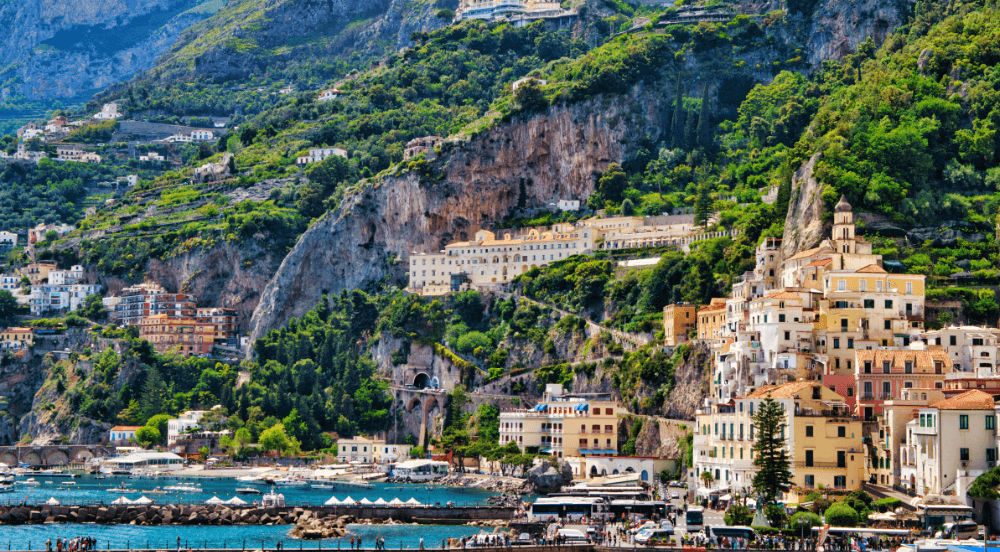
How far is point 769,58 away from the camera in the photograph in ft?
562

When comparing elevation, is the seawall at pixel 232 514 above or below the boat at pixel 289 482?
below

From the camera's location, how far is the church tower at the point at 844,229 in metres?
100

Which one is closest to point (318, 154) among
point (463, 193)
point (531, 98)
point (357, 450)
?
point (463, 193)

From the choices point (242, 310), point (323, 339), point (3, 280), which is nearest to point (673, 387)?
point (323, 339)

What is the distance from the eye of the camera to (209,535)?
85.1m

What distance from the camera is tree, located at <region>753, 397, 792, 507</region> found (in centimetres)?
7969

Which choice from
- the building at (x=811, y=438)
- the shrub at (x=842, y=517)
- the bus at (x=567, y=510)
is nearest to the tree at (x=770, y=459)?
the building at (x=811, y=438)

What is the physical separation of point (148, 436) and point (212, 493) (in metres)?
33.5

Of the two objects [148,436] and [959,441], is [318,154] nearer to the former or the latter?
[148,436]

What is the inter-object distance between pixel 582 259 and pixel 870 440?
61709 mm

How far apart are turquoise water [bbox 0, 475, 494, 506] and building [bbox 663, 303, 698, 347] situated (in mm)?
18714

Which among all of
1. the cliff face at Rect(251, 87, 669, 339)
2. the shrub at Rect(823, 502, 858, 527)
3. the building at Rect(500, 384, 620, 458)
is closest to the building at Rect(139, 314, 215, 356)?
the cliff face at Rect(251, 87, 669, 339)

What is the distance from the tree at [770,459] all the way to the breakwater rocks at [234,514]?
17.0 metres

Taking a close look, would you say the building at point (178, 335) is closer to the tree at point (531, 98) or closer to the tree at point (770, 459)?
the tree at point (531, 98)
